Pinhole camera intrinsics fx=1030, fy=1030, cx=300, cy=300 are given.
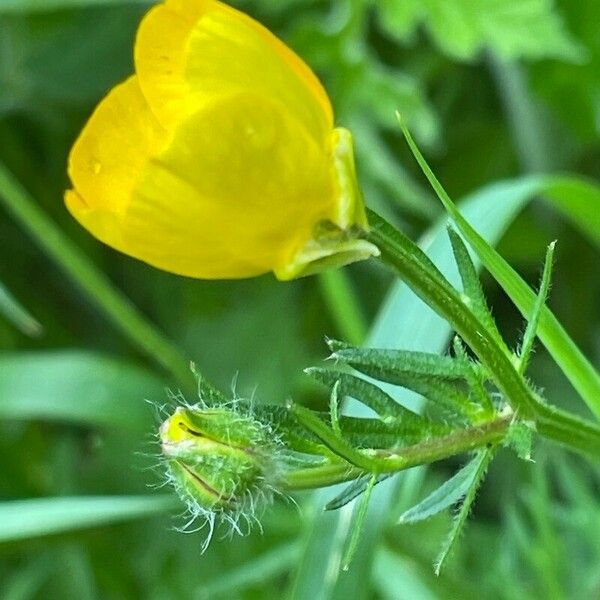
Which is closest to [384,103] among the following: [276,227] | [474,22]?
[474,22]

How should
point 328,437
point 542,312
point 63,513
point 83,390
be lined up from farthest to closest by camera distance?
point 83,390
point 63,513
point 542,312
point 328,437

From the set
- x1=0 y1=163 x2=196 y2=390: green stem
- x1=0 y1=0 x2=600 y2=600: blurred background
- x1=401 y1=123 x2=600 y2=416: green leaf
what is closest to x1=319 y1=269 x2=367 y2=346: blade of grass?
Answer: x1=0 y1=0 x2=600 y2=600: blurred background

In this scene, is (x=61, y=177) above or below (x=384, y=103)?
below

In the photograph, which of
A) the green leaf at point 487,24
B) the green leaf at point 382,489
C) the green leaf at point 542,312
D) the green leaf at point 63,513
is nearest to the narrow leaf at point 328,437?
the green leaf at point 542,312

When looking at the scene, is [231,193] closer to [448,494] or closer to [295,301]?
[448,494]

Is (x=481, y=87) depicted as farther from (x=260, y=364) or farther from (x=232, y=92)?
(x=232, y=92)

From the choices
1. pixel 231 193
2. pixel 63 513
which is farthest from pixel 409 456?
pixel 63 513

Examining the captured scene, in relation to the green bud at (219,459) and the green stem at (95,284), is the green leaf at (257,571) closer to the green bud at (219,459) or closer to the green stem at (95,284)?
the green stem at (95,284)
